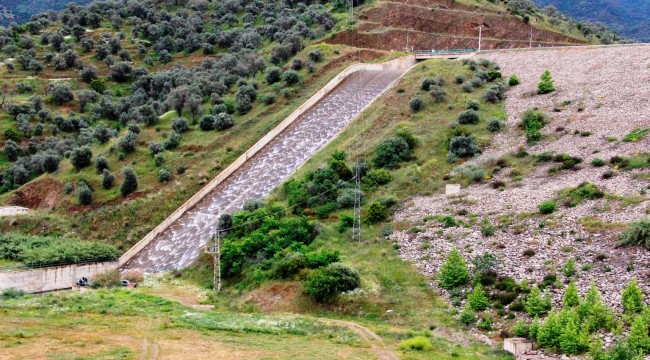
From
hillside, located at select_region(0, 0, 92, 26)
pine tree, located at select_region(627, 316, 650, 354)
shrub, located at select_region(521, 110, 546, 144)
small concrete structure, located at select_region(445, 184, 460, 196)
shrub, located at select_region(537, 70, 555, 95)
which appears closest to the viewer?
pine tree, located at select_region(627, 316, 650, 354)

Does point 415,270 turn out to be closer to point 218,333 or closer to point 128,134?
point 218,333

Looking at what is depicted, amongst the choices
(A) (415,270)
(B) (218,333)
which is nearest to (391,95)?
(A) (415,270)

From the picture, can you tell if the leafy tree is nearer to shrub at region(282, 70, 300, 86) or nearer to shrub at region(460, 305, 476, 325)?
shrub at region(282, 70, 300, 86)

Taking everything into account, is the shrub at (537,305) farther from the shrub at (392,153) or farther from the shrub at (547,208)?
the shrub at (392,153)

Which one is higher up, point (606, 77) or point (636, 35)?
point (636, 35)

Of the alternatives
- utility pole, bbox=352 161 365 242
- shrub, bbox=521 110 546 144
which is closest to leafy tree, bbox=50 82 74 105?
utility pole, bbox=352 161 365 242

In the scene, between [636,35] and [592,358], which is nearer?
[592,358]

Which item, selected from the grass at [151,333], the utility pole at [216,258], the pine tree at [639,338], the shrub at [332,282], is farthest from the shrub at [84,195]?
the pine tree at [639,338]
